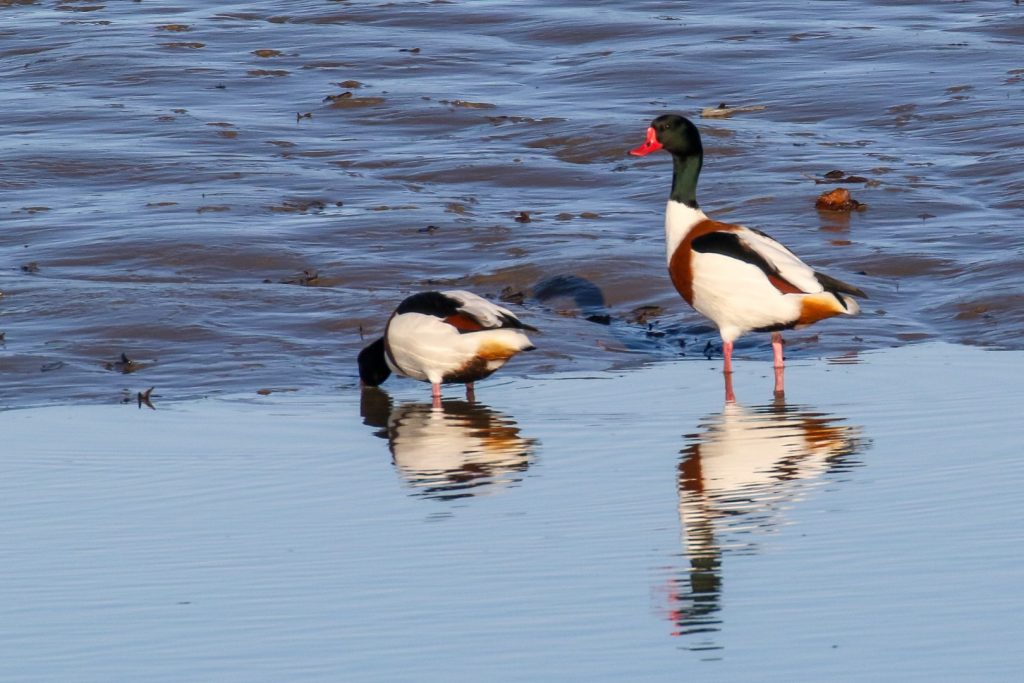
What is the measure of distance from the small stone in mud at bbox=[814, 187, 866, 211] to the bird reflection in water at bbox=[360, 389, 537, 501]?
215 inches

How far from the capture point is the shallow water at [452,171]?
11727 mm

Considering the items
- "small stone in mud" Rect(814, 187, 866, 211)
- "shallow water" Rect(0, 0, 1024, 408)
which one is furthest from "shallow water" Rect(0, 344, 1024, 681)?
"small stone in mud" Rect(814, 187, 866, 211)

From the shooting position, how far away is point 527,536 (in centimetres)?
687

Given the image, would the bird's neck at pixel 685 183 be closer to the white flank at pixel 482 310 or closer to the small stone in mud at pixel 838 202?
the white flank at pixel 482 310

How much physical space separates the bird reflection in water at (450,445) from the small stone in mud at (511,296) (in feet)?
7.47

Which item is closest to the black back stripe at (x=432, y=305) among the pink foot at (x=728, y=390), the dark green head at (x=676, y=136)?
the pink foot at (x=728, y=390)

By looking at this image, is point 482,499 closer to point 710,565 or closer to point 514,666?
point 710,565

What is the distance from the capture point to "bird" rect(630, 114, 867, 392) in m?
10.2

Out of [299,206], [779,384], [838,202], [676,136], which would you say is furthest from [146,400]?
[838,202]

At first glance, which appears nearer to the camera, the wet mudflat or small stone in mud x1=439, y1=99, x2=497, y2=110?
the wet mudflat

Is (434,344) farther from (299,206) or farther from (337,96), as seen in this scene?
(337,96)

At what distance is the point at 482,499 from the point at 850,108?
489 inches

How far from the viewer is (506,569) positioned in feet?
21.0

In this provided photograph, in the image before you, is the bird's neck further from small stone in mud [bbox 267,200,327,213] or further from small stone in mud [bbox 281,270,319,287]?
small stone in mud [bbox 267,200,327,213]
